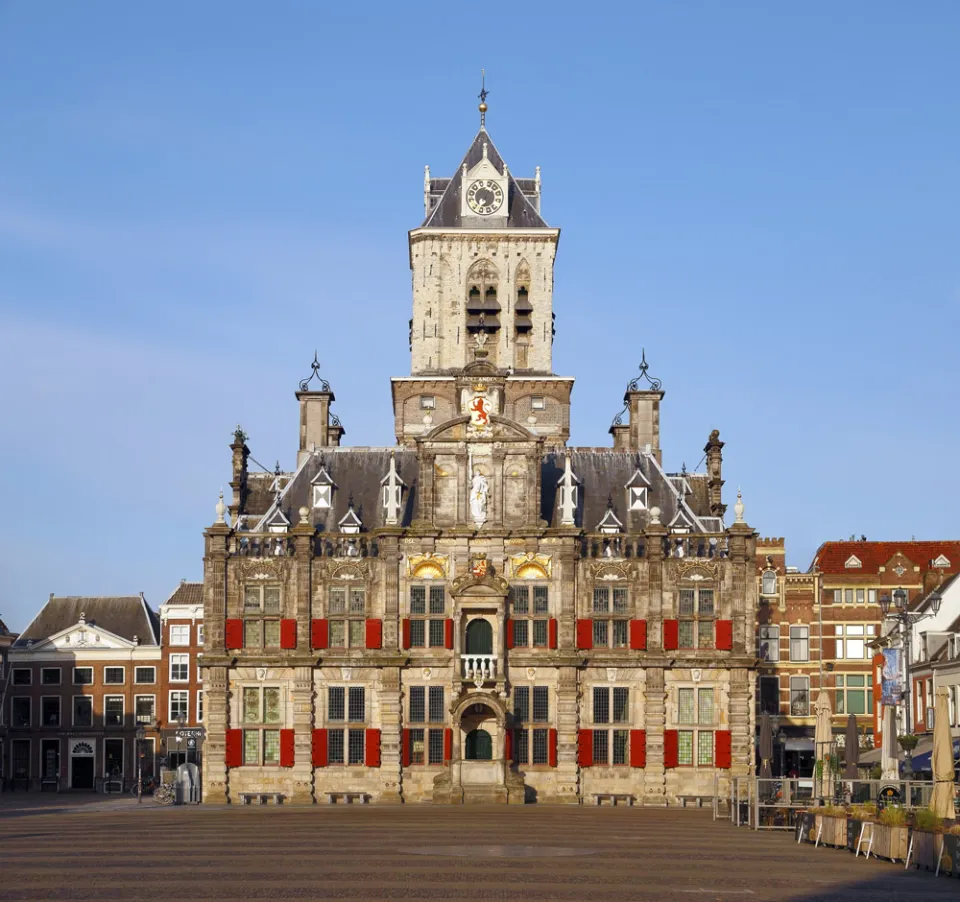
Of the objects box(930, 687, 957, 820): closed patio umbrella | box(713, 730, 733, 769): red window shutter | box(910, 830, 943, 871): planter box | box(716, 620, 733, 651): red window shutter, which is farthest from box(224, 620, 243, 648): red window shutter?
box(910, 830, 943, 871): planter box

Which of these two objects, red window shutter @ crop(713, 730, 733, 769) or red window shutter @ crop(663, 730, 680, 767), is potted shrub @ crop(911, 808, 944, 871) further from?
red window shutter @ crop(663, 730, 680, 767)

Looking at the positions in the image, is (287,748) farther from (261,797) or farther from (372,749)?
(372,749)

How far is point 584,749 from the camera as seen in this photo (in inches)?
2876

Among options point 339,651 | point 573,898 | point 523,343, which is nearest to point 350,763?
point 339,651

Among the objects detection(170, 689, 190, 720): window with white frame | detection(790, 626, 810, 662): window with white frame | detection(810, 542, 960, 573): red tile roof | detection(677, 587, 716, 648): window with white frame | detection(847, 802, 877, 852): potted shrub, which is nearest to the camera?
detection(847, 802, 877, 852): potted shrub

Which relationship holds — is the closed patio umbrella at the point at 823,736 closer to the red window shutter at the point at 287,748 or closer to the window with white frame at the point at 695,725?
the window with white frame at the point at 695,725

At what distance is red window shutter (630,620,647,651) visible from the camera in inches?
2891

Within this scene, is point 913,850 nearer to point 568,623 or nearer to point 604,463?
point 568,623

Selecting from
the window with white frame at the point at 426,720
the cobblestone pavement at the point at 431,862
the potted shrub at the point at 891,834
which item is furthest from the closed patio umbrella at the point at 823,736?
the window with white frame at the point at 426,720

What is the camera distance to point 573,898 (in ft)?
93.9

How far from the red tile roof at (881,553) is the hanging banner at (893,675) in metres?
14.2

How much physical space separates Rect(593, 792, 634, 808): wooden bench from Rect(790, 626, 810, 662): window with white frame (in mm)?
23238

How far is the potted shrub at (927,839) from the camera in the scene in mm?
35500

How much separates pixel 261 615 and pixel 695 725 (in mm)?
20714
